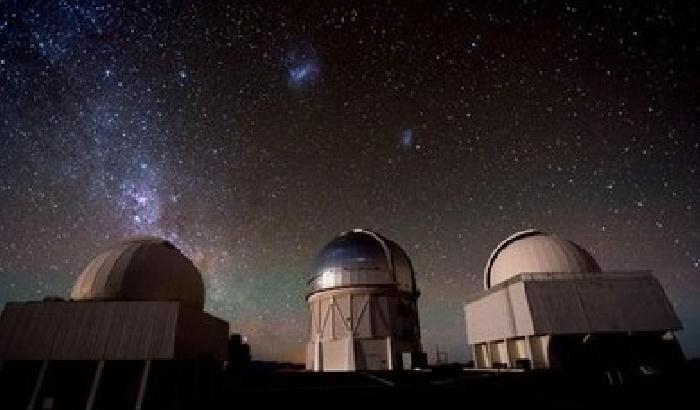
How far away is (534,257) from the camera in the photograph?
68.3 feet

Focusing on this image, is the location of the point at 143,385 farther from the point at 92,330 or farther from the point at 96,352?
the point at 92,330

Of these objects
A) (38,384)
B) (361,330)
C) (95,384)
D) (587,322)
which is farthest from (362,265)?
(38,384)

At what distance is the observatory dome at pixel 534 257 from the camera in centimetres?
1998

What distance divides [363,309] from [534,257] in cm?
1066

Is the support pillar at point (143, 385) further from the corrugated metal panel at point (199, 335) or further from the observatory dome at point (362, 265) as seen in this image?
the observatory dome at point (362, 265)

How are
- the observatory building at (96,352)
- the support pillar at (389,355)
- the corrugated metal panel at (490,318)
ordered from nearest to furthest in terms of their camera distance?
the observatory building at (96,352) → the corrugated metal panel at (490,318) → the support pillar at (389,355)

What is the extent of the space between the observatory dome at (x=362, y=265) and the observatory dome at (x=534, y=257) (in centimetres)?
598

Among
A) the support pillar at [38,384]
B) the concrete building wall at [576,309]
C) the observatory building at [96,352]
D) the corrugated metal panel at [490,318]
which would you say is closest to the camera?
the support pillar at [38,384]

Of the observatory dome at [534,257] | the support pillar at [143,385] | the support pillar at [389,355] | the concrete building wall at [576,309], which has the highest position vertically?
the observatory dome at [534,257]

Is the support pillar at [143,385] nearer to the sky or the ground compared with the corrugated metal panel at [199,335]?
nearer to the ground

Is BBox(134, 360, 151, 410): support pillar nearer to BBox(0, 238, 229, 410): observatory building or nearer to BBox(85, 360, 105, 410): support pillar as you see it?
BBox(0, 238, 229, 410): observatory building

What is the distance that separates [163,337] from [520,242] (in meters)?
18.7

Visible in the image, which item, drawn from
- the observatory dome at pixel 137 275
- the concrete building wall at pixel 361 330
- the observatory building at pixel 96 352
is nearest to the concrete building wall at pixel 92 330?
the observatory building at pixel 96 352

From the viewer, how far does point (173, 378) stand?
1513 cm
